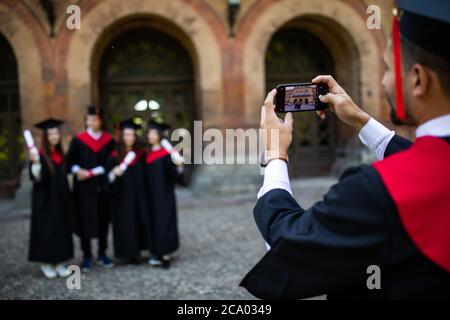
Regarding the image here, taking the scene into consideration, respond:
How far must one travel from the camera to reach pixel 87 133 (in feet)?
19.9

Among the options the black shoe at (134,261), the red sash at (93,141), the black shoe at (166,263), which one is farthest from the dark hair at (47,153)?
the black shoe at (166,263)

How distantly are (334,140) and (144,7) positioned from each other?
20.6ft

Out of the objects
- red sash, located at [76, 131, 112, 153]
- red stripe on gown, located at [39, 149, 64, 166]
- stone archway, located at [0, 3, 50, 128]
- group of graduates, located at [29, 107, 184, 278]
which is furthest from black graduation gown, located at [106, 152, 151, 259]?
stone archway, located at [0, 3, 50, 128]

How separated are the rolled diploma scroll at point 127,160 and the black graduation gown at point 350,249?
464cm

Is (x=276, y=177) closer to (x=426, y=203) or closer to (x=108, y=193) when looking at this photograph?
(x=426, y=203)

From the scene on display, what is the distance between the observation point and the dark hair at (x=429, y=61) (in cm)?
121

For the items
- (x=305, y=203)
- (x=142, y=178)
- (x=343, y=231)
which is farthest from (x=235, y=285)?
(x=305, y=203)

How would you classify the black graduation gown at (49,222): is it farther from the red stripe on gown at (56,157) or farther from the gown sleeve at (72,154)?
the gown sleeve at (72,154)

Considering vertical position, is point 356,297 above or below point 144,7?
below

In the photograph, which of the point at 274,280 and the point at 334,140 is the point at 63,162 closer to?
the point at 274,280

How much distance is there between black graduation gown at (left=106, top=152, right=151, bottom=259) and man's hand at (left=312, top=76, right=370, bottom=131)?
14.4ft

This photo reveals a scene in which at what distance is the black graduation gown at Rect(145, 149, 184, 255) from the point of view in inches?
227

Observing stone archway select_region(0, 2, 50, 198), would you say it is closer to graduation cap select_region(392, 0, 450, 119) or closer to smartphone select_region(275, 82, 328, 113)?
smartphone select_region(275, 82, 328, 113)

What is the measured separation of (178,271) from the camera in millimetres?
5500
